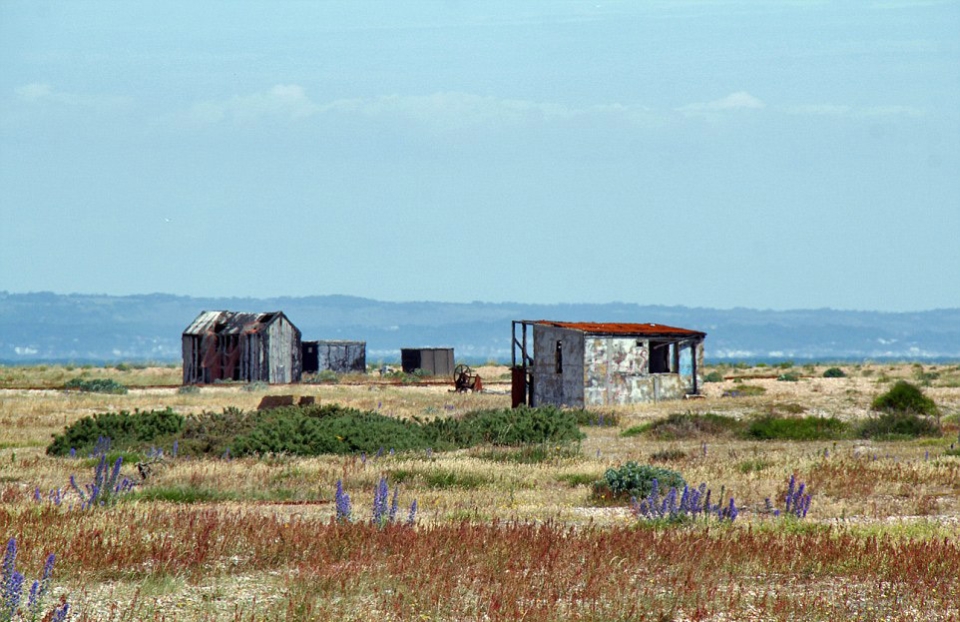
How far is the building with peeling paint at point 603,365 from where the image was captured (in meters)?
35.4

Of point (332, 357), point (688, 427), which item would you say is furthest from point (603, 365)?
point (332, 357)

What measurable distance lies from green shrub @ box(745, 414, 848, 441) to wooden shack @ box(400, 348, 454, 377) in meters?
46.1

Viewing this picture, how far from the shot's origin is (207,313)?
60.2 metres

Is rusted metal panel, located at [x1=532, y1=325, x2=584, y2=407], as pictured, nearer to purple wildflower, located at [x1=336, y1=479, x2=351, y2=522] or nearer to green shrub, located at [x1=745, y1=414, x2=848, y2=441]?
green shrub, located at [x1=745, y1=414, x2=848, y2=441]

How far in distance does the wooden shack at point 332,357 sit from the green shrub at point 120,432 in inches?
1857

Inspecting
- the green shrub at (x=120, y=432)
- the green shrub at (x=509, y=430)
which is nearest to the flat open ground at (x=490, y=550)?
the green shrub at (x=120, y=432)

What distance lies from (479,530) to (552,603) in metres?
2.30

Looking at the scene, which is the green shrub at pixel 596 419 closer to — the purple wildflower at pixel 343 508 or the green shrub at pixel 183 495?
the green shrub at pixel 183 495

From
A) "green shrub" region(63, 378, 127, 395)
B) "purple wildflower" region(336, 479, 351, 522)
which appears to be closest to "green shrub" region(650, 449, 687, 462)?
"purple wildflower" region(336, 479, 351, 522)

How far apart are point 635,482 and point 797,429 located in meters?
11.8

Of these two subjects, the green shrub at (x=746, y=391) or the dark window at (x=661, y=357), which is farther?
the green shrub at (x=746, y=391)

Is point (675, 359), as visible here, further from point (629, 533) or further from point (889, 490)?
point (629, 533)

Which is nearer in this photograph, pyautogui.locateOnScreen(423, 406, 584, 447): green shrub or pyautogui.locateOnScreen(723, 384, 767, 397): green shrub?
pyautogui.locateOnScreen(423, 406, 584, 447): green shrub

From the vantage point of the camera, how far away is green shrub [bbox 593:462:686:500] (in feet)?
46.4
